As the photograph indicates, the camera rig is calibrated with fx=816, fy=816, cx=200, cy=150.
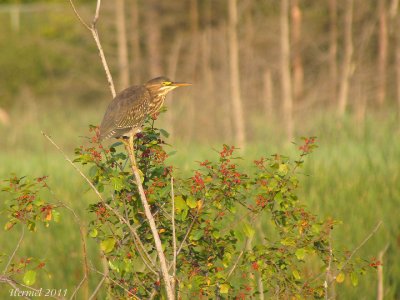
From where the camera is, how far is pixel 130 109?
4758 millimetres

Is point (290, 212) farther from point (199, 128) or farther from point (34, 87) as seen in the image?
point (34, 87)

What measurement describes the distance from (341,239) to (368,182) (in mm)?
1334

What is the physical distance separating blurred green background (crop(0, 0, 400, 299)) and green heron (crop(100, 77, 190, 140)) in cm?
78

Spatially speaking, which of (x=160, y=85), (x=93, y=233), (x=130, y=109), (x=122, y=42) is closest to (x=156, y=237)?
(x=93, y=233)

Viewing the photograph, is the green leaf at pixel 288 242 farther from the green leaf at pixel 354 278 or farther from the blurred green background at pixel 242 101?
the blurred green background at pixel 242 101

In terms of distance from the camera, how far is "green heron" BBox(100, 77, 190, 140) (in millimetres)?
4578

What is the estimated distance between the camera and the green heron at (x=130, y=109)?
4.58 meters

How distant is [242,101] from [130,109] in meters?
15.3

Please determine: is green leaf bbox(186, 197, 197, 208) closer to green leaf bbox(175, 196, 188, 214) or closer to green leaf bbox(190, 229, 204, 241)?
green leaf bbox(175, 196, 188, 214)

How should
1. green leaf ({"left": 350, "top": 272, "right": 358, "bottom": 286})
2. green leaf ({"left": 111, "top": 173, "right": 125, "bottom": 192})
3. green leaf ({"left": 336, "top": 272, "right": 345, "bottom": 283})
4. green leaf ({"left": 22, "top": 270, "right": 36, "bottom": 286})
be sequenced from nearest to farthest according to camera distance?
green leaf ({"left": 22, "top": 270, "right": 36, "bottom": 286}) < green leaf ({"left": 111, "top": 173, "right": 125, "bottom": 192}) < green leaf ({"left": 350, "top": 272, "right": 358, "bottom": 286}) < green leaf ({"left": 336, "top": 272, "right": 345, "bottom": 283})

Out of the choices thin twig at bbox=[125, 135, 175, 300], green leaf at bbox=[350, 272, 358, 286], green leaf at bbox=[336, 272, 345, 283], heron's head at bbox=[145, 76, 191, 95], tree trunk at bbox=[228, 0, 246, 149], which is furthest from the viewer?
tree trunk at bbox=[228, 0, 246, 149]

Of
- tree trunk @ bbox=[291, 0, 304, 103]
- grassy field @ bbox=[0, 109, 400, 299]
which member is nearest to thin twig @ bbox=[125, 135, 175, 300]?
grassy field @ bbox=[0, 109, 400, 299]

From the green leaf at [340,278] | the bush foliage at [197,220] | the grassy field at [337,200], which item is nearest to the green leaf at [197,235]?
the bush foliage at [197,220]

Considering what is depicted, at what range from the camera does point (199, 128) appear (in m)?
18.0
